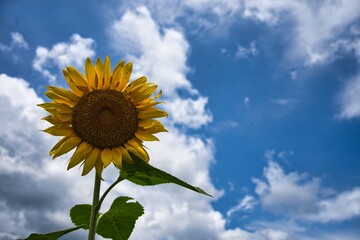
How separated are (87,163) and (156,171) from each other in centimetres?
79

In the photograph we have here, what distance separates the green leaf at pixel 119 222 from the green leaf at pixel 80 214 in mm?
368

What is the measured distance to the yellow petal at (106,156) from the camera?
145 inches

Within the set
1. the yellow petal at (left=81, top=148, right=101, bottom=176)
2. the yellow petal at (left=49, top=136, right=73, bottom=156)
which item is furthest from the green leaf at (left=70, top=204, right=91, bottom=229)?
the yellow petal at (left=49, top=136, right=73, bottom=156)

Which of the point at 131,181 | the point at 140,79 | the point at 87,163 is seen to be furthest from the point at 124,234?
the point at 140,79

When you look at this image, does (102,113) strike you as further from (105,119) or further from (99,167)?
(99,167)

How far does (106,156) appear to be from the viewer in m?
3.78

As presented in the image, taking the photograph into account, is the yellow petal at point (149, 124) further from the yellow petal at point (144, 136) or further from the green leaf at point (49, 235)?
the green leaf at point (49, 235)

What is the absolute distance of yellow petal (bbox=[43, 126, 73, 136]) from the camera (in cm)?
386

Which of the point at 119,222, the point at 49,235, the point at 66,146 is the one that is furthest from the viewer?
the point at 66,146

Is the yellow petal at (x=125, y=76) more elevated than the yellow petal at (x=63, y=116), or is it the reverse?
the yellow petal at (x=125, y=76)

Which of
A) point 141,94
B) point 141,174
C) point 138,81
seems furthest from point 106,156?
point 138,81

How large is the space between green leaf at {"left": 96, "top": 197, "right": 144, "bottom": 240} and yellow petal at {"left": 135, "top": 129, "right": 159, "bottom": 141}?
72cm

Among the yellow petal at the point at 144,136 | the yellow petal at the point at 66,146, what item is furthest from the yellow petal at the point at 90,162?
the yellow petal at the point at 144,136

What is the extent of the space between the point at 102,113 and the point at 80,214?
1.17 meters
